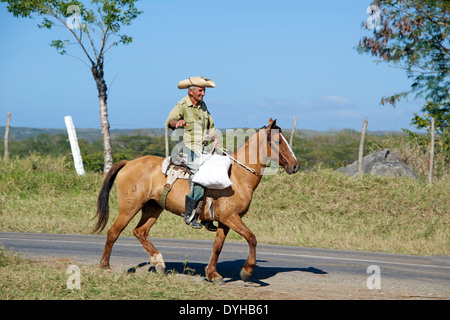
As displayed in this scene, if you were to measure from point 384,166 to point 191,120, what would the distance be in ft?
50.3

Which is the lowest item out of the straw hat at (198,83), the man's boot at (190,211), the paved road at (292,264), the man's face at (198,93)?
the paved road at (292,264)

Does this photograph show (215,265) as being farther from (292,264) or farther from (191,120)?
(292,264)

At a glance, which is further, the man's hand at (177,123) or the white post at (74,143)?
the white post at (74,143)

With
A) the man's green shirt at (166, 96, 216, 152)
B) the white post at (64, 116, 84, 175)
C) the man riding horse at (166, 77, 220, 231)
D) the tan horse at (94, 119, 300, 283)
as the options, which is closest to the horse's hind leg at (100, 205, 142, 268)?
the tan horse at (94, 119, 300, 283)

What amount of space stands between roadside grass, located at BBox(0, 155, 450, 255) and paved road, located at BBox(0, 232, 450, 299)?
1.20m

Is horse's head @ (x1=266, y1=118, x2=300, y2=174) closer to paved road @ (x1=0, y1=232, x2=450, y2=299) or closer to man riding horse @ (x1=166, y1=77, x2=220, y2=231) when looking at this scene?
man riding horse @ (x1=166, y1=77, x2=220, y2=231)

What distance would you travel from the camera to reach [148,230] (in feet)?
30.5

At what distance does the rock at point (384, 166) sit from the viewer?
71.6ft

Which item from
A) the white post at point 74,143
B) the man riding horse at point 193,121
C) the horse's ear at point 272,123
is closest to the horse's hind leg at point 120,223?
the man riding horse at point 193,121

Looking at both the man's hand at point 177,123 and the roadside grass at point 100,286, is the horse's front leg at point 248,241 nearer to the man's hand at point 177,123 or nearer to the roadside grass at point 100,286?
the roadside grass at point 100,286

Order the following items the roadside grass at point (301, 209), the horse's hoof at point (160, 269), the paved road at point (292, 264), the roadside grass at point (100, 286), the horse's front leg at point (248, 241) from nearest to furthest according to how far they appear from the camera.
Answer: the roadside grass at point (100, 286)
the horse's front leg at point (248, 241)
the paved road at point (292, 264)
the horse's hoof at point (160, 269)
the roadside grass at point (301, 209)
